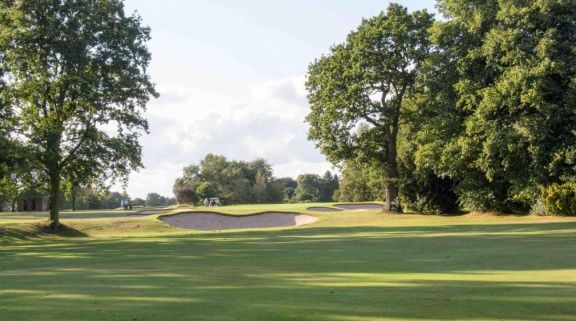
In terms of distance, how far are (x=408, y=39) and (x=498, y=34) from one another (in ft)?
24.9

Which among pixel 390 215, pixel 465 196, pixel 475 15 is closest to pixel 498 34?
pixel 475 15

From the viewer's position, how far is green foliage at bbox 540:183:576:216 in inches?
1420

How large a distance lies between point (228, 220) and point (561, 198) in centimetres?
2451

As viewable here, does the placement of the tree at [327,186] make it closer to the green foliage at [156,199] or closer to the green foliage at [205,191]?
the green foliage at [205,191]

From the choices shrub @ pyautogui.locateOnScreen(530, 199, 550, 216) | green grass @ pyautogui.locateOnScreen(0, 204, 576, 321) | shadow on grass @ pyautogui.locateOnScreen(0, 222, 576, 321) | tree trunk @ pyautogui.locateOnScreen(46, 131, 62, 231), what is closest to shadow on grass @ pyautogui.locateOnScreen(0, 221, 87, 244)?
tree trunk @ pyautogui.locateOnScreen(46, 131, 62, 231)

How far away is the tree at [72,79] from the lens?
35.7 m

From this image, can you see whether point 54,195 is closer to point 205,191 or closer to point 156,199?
point 205,191

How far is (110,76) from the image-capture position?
38.2 meters

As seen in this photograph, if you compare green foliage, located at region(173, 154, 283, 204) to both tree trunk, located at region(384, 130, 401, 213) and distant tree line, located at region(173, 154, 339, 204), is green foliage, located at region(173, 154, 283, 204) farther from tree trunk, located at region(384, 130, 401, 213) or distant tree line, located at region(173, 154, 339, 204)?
tree trunk, located at region(384, 130, 401, 213)

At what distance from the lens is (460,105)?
1623 inches

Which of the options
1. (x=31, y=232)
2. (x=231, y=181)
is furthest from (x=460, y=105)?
(x=231, y=181)

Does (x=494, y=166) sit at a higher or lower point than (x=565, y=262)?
higher

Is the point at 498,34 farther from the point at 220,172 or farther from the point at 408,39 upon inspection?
the point at 220,172

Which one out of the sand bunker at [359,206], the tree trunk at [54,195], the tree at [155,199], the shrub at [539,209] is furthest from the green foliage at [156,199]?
the shrub at [539,209]
